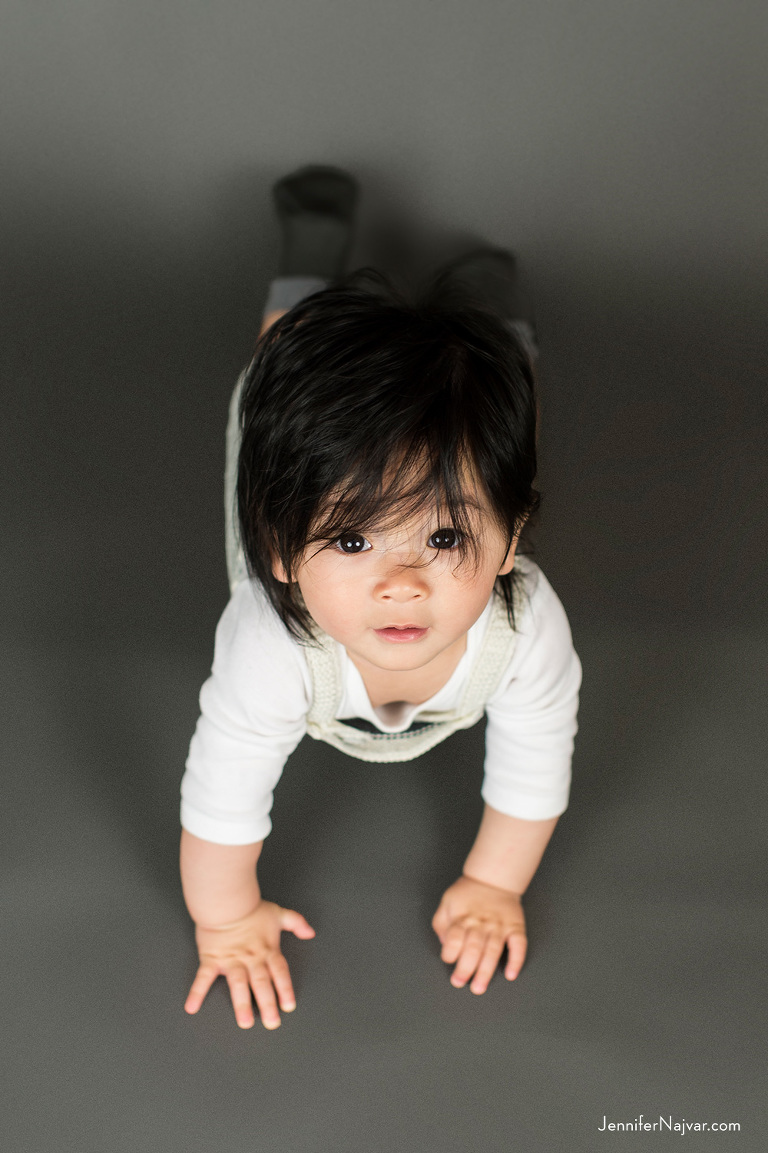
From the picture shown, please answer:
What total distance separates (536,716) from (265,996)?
29 centimetres

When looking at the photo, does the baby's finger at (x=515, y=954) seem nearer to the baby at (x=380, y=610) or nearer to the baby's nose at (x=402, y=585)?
the baby at (x=380, y=610)

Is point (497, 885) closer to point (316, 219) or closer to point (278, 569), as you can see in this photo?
point (278, 569)

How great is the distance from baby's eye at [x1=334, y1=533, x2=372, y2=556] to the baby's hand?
34cm

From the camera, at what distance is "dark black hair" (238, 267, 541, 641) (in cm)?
66

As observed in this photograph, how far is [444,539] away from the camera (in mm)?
685

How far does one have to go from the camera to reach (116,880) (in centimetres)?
91

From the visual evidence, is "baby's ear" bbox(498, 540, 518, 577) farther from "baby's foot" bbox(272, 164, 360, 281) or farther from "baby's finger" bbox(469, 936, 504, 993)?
"baby's foot" bbox(272, 164, 360, 281)

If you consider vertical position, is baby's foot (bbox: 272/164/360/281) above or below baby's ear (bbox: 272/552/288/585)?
above

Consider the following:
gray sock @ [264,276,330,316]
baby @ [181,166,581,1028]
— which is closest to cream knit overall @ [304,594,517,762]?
baby @ [181,166,581,1028]

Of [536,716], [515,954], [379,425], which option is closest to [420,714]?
[536,716]

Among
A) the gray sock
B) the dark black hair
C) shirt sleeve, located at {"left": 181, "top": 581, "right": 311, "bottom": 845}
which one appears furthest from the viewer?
the gray sock

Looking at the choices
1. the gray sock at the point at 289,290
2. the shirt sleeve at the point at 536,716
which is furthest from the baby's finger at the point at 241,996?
→ the gray sock at the point at 289,290

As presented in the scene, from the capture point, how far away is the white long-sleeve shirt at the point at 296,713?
2.63ft

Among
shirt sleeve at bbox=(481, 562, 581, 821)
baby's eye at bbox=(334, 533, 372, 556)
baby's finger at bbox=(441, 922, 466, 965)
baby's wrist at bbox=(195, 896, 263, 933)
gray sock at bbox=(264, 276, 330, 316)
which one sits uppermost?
gray sock at bbox=(264, 276, 330, 316)
